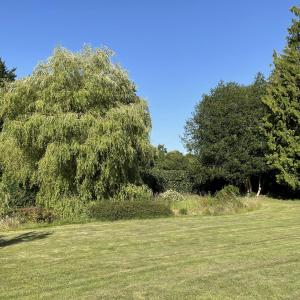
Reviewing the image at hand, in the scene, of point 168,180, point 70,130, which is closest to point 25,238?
point 70,130

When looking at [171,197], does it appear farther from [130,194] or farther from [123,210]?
[123,210]

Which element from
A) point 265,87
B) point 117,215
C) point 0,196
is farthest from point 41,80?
point 265,87

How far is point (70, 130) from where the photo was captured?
65.3ft

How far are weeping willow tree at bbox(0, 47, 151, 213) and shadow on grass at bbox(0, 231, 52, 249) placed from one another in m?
4.86

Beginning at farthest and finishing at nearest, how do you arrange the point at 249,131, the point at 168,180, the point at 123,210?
the point at 168,180 → the point at 249,131 → the point at 123,210

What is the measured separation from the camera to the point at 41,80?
68.6 feet

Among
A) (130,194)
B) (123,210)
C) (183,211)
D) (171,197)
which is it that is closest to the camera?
(123,210)

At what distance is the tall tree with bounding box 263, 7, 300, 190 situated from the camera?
94.5 feet

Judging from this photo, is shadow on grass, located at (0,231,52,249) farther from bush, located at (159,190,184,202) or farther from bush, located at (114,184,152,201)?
bush, located at (159,190,184,202)

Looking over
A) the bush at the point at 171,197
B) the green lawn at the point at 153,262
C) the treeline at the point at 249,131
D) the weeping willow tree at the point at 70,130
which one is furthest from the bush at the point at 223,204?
the treeline at the point at 249,131

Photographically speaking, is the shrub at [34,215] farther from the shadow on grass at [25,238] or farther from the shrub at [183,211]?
→ the shrub at [183,211]

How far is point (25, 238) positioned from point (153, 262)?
585cm

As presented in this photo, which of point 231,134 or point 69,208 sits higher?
point 231,134

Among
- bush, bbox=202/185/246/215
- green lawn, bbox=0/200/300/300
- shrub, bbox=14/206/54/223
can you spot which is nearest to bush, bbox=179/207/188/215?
bush, bbox=202/185/246/215
